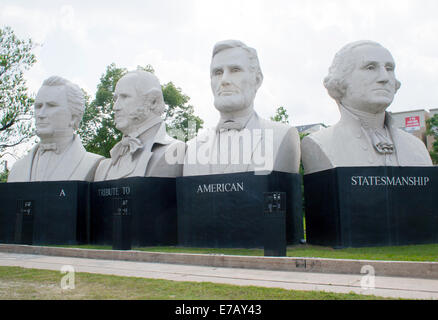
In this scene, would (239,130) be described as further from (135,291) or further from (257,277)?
(135,291)

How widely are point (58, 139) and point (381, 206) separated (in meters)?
9.44

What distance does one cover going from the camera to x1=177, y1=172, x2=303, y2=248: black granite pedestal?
9.39 meters

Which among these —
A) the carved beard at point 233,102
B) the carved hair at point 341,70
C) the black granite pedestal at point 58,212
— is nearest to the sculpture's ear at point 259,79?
the carved beard at point 233,102

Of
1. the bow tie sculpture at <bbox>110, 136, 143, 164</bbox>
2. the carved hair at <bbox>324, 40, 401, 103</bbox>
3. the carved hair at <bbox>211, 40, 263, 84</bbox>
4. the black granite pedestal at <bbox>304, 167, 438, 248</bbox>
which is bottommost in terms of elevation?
the black granite pedestal at <bbox>304, 167, 438, 248</bbox>

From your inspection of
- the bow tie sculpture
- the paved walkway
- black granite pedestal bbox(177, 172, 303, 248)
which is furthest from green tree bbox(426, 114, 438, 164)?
the paved walkway

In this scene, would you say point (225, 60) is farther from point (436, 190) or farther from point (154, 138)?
point (436, 190)

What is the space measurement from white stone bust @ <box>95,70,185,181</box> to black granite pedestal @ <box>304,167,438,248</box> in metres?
4.27

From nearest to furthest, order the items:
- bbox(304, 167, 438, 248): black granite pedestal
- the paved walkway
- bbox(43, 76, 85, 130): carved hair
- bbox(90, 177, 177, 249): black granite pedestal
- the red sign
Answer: the paved walkway < bbox(304, 167, 438, 248): black granite pedestal < bbox(90, 177, 177, 249): black granite pedestal < bbox(43, 76, 85, 130): carved hair < the red sign

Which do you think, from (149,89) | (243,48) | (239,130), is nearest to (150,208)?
(239,130)

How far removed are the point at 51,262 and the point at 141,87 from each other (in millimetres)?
5345

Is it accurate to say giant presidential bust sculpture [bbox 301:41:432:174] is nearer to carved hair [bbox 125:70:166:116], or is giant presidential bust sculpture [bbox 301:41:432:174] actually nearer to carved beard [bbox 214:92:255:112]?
carved beard [bbox 214:92:255:112]

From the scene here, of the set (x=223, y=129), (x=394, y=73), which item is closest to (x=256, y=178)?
(x=223, y=129)

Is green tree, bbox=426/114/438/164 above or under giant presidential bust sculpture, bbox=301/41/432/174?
above
